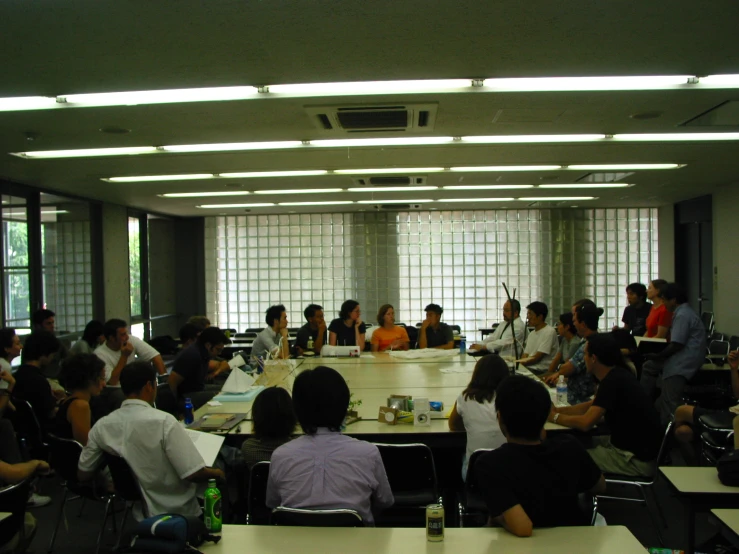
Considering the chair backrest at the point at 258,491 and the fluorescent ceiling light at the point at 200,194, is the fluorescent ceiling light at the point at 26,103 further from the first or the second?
the fluorescent ceiling light at the point at 200,194

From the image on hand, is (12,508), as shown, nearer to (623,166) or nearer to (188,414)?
(188,414)

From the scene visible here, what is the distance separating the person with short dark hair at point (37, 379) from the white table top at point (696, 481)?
404 centimetres

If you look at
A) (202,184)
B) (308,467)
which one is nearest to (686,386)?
(308,467)

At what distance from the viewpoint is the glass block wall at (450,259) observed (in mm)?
11539

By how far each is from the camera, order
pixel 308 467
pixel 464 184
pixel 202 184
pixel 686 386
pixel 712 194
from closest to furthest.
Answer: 1. pixel 308 467
2. pixel 686 386
3. pixel 202 184
4. pixel 464 184
5. pixel 712 194

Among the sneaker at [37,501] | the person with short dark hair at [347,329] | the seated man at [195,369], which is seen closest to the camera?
the sneaker at [37,501]

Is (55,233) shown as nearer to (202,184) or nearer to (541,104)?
(202,184)

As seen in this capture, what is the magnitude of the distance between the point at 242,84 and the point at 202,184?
4.14 meters

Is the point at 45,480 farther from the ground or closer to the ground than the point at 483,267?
closer to the ground

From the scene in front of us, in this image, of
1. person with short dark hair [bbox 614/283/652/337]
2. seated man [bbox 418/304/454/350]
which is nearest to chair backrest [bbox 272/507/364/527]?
seated man [bbox 418/304/454/350]

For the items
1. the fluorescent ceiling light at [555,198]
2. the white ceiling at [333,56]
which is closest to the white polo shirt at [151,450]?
the white ceiling at [333,56]

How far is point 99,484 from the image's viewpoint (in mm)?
3572

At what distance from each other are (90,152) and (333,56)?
10.6 feet

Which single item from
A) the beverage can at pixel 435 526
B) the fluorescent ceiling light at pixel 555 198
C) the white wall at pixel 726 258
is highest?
the fluorescent ceiling light at pixel 555 198
